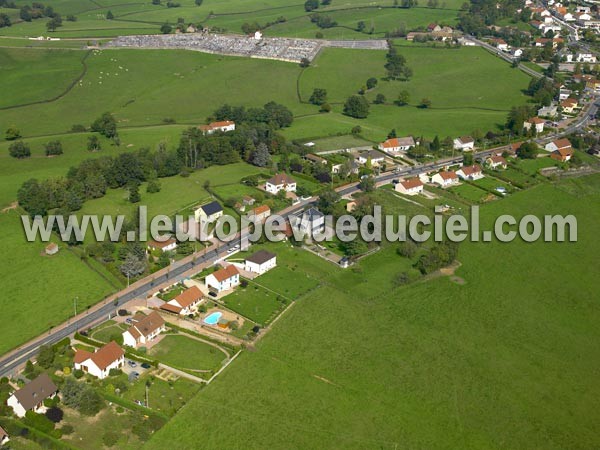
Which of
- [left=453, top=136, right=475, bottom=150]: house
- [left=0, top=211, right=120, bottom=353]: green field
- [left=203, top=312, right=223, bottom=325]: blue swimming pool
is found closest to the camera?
[left=0, top=211, right=120, bottom=353]: green field

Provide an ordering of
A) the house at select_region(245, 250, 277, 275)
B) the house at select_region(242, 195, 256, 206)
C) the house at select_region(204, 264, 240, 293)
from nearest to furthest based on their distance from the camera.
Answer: the house at select_region(204, 264, 240, 293) < the house at select_region(245, 250, 277, 275) < the house at select_region(242, 195, 256, 206)

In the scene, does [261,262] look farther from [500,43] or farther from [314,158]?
[500,43]

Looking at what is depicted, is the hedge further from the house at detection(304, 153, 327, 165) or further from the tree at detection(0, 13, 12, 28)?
the tree at detection(0, 13, 12, 28)

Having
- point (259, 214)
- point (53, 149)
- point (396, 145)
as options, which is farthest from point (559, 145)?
point (53, 149)

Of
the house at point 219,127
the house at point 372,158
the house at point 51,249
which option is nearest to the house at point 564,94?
the house at point 372,158

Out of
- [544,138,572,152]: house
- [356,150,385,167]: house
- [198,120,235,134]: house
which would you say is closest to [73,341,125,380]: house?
[356,150,385,167]: house

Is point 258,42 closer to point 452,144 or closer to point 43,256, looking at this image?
point 452,144

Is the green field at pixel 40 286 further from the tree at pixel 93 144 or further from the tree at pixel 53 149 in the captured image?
the tree at pixel 93 144
